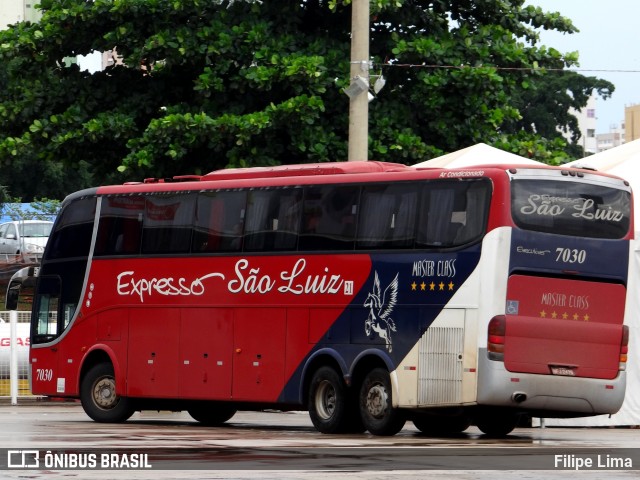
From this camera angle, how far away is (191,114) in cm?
2888

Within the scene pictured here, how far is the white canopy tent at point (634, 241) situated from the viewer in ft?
80.2

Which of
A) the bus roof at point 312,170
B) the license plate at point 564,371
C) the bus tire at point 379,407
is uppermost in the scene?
the bus roof at point 312,170

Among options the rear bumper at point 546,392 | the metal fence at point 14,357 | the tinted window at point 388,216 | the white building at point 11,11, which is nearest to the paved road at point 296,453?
the rear bumper at point 546,392

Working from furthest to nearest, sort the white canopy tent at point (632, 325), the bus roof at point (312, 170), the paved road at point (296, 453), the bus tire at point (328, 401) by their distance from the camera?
1. the white canopy tent at point (632, 325)
2. the bus roof at point (312, 170)
3. the bus tire at point (328, 401)
4. the paved road at point (296, 453)

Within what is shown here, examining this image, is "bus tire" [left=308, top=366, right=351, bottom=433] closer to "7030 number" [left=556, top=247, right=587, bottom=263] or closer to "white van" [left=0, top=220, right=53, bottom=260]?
"7030 number" [left=556, top=247, right=587, bottom=263]

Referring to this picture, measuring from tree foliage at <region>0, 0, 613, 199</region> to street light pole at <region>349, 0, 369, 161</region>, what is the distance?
136 inches

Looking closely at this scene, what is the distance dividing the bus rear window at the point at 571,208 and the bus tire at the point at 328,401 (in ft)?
11.3

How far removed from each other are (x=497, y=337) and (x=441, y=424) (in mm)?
3215

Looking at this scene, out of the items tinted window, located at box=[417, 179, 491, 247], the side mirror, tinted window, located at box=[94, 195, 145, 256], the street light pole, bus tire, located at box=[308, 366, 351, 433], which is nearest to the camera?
tinted window, located at box=[417, 179, 491, 247]

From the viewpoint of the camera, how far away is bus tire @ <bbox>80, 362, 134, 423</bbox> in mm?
24781

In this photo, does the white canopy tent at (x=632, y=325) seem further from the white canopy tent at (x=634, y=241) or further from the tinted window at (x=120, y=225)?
the tinted window at (x=120, y=225)

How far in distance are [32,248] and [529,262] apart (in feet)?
118

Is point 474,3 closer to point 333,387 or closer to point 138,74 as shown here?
point 138,74

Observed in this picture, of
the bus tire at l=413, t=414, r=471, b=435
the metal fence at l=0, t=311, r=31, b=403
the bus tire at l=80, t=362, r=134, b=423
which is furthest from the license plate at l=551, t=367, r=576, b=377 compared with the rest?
the metal fence at l=0, t=311, r=31, b=403
